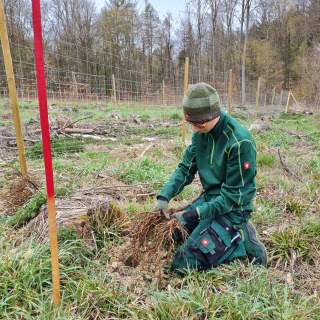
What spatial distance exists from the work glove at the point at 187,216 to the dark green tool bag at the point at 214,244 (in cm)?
13

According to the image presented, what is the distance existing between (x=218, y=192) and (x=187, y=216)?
28 cm

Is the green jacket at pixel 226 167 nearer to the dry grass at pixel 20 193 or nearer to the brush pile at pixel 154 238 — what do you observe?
the brush pile at pixel 154 238

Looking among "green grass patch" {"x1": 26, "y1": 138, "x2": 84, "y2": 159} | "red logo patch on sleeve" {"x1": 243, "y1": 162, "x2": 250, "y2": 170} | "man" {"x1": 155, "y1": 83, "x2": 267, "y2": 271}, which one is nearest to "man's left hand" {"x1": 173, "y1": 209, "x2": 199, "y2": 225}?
"man" {"x1": 155, "y1": 83, "x2": 267, "y2": 271}

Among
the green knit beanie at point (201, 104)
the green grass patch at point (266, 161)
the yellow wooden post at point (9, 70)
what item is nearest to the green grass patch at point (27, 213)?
the yellow wooden post at point (9, 70)

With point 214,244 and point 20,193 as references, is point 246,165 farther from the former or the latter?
point 20,193

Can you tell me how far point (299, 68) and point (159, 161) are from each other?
31.4 m

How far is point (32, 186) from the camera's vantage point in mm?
3555

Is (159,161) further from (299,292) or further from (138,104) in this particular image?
(138,104)

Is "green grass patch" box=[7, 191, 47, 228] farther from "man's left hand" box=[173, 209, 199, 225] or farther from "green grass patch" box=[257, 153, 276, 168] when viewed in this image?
"green grass patch" box=[257, 153, 276, 168]

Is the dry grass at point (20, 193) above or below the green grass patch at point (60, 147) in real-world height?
above

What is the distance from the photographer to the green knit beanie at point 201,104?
2305 millimetres

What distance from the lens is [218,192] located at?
2564 millimetres

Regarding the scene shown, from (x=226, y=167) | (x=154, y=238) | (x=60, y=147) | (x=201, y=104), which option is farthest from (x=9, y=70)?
(x=60, y=147)

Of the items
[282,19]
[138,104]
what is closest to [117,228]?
[138,104]
